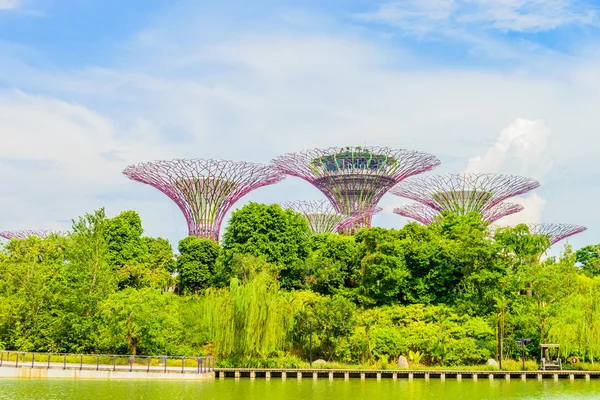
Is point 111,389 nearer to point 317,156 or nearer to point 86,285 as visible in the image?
point 86,285

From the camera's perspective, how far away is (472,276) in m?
43.6

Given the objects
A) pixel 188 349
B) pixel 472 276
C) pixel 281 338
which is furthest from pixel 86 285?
pixel 472 276

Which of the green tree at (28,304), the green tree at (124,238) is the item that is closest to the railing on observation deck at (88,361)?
the green tree at (28,304)

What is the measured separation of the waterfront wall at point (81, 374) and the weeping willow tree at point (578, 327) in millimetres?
19911

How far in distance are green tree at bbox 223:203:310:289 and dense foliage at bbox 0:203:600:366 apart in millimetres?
→ 100

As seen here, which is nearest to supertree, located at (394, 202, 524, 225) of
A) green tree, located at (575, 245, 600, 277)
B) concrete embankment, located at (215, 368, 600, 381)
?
green tree, located at (575, 245, 600, 277)

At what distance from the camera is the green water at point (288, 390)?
83.9 feet

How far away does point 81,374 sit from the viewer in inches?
1225

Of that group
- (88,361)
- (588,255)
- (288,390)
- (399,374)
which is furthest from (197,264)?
(588,255)

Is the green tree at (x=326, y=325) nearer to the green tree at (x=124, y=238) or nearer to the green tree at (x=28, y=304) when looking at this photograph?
the green tree at (x=28, y=304)

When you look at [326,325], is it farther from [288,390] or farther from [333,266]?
[333,266]

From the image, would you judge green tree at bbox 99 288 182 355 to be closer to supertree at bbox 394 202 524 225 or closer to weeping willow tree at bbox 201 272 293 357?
weeping willow tree at bbox 201 272 293 357

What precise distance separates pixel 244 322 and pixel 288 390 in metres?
7.25

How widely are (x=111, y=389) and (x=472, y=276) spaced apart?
24.5 metres
